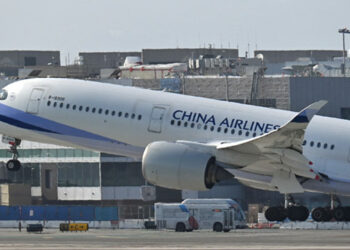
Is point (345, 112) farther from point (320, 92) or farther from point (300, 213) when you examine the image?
point (300, 213)

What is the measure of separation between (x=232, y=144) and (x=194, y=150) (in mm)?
2204

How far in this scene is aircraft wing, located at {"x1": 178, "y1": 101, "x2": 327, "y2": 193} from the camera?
207ft

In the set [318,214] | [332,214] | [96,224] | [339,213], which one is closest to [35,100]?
[318,214]

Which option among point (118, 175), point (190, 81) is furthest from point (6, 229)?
point (190, 81)

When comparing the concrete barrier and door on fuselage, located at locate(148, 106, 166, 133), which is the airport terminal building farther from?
door on fuselage, located at locate(148, 106, 166, 133)

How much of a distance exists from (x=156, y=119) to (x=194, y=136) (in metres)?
2.27

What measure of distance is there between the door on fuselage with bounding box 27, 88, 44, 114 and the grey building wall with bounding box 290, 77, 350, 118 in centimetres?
5714

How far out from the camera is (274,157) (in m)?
64.8

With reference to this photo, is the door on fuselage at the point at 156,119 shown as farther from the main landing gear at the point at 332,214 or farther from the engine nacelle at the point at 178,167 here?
the main landing gear at the point at 332,214

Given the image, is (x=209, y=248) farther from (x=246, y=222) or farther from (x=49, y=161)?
(x=49, y=161)

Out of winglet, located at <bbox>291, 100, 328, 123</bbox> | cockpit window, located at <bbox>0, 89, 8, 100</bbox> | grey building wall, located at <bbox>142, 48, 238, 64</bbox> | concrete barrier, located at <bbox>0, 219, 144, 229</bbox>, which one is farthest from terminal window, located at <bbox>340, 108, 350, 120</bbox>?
grey building wall, located at <bbox>142, 48, 238, 64</bbox>

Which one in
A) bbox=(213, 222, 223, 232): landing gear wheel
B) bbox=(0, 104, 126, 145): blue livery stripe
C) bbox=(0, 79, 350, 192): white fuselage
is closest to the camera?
bbox=(0, 79, 350, 192): white fuselage

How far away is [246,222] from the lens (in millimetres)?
111188

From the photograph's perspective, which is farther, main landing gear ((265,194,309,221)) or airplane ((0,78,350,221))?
main landing gear ((265,194,309,221))
